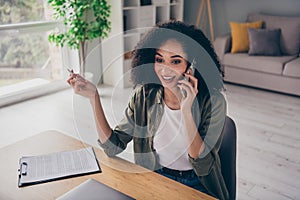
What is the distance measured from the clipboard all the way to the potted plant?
2.33 m

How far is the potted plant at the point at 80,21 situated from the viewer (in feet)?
11.0

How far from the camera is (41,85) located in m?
3.83

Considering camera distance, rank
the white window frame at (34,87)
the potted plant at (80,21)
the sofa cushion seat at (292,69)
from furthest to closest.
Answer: the sofa cushion seat at (292,69) → the white window frame at (34,87) → the potted plant at (80,21)

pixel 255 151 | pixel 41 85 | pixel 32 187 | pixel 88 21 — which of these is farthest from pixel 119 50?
pixel 32 187

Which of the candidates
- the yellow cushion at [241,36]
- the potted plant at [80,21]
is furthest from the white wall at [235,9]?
the potted plant at [80,21]

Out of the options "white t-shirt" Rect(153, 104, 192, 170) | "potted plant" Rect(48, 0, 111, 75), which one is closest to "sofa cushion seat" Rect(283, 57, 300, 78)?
"potted plant" Rect(48, 0, 111, 75)

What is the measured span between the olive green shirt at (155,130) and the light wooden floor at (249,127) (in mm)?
103

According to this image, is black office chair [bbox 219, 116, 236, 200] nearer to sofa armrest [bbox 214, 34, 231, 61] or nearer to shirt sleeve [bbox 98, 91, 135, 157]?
shirt sleeve [bbox 98, 91, 135, 157]

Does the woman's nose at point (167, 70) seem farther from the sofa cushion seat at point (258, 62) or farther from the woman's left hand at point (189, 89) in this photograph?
the sofa cushion seat at point (258, 62)

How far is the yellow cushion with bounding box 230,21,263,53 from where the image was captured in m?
4.14

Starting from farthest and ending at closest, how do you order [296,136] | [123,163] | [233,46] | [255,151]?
Answer: [233,46], [296,136], [255,151], [123,163]

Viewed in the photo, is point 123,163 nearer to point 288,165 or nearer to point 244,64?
point 288,165

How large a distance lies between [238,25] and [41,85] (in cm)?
240

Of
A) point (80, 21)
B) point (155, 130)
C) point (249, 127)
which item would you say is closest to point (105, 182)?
point (155, 130)
